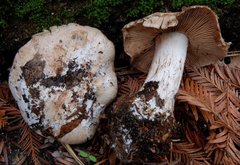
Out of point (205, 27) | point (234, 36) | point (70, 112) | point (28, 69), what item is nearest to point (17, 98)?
point (28, 69)

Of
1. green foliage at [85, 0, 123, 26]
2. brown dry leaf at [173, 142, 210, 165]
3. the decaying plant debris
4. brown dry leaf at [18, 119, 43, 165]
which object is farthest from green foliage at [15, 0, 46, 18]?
brown dry leaf at [173, 142, 210, 165]

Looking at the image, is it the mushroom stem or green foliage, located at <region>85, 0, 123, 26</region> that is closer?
the mushroom stem

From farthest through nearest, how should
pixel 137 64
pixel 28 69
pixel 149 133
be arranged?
pixel 137 64 < pixel 28 69 < pixel 149 133

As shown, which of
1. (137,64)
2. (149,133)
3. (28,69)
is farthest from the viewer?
(137,64)

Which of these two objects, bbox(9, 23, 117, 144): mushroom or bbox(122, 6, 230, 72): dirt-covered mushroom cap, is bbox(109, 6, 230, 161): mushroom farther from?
bbox(9, 23, 117, 144): mushroom

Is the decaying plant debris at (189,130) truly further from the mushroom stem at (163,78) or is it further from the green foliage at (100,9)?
the green foliage at (100,9)

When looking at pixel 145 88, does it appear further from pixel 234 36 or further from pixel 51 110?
pixel 234 36
